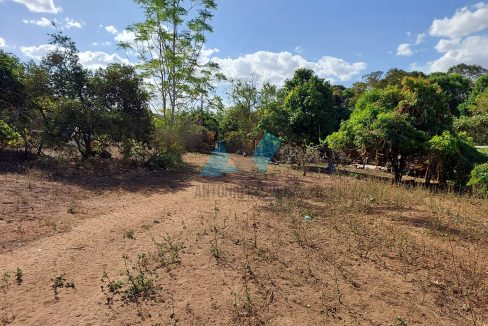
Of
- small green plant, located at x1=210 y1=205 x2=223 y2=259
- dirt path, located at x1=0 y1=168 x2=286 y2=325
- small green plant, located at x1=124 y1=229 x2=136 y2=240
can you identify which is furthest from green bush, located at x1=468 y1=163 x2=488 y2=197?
small green plant, located at x1=124 y1=229 x2=136 y2=240

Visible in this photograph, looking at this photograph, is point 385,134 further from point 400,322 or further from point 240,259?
point 400,322

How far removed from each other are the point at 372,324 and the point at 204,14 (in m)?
14.2

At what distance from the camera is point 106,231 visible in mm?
5363

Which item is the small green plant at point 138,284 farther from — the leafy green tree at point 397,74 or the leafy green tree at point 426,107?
the leafy green tree at point 397,74

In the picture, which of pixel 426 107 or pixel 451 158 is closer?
pixel 451 158

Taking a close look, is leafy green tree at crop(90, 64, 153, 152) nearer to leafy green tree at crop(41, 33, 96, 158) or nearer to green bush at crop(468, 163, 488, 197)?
leafy green tree at crop(41, 33, 96, 158)

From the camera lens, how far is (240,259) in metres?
4.19

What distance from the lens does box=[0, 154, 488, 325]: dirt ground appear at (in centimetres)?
316

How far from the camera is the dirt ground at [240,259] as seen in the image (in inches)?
124

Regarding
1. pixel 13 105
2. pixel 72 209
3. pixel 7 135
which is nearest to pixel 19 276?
pixel 72 209

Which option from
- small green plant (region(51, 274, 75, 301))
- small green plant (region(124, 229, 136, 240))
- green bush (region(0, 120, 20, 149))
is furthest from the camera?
green bush (region(0, 120, 20, 149))

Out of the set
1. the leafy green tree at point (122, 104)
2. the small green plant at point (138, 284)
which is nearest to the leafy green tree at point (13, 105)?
the leafy green tree at point (122, 104)

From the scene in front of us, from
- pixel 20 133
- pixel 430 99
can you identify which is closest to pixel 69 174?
pixel 20 133

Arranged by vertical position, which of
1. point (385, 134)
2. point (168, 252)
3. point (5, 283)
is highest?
point (385, 134)
